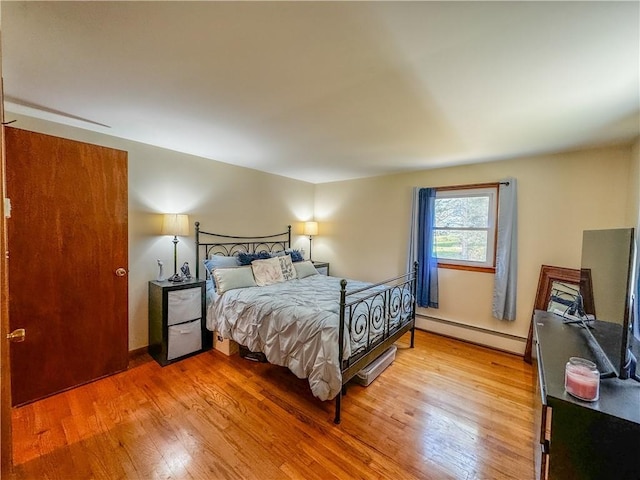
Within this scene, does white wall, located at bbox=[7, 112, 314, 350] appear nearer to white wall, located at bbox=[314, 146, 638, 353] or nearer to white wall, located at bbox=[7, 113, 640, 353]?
white wall, located at bbox=[7, 113, 640, 353]

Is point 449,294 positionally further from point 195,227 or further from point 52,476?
point 52,476

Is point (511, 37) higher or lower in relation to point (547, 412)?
higher

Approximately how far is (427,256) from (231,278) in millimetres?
2628

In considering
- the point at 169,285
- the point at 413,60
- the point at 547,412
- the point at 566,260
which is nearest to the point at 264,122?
the point at 413,60

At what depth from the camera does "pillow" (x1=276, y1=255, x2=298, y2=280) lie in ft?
11.8

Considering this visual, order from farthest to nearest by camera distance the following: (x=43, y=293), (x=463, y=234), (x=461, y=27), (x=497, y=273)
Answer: (x=463, y=234), (x=497, y=273), (x=43, y=293), (x=461, y=27)

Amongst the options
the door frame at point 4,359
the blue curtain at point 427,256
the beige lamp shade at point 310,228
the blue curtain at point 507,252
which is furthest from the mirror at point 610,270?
the beige lamp shade at point 310,228

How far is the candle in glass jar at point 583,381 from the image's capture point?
1.08 meters

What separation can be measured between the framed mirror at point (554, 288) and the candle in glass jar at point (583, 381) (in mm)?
1946

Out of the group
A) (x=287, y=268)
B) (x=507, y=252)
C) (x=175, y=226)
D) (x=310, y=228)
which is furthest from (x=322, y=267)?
(x=507, y=252)

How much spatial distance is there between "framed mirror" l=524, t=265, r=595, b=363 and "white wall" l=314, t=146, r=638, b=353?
0.09 meters

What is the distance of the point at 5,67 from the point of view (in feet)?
5.07

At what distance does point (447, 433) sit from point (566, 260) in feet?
7.80

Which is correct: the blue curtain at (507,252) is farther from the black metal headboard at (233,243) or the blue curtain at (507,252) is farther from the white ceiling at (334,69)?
the black metal headboard at (233,243)
